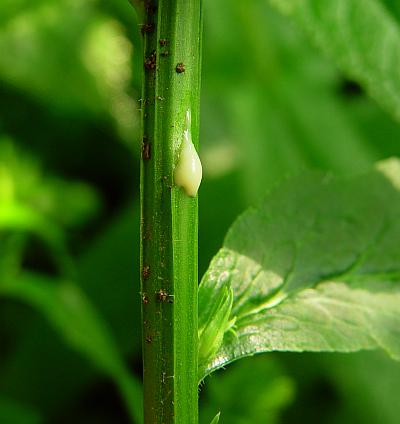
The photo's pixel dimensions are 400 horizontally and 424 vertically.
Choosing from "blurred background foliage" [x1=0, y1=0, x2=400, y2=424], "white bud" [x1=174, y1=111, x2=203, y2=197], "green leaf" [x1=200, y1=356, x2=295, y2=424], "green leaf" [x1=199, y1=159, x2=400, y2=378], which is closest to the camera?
Result: "white bud" [x1=174, y1=111, x2=203, y2=197]

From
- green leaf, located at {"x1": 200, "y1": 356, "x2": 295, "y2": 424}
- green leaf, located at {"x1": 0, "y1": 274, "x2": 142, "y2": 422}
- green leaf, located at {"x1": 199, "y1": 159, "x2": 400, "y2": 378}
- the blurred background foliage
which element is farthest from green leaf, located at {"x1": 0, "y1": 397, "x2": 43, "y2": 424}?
green leaf, located at {"x1": 199, "y1": 159, "x2": 400, "y2": 378}

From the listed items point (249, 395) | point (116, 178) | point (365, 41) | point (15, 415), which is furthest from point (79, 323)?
point (365, 41)

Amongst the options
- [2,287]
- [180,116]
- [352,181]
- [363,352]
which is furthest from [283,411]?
[180,116]

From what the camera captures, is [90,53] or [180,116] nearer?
[180,116]

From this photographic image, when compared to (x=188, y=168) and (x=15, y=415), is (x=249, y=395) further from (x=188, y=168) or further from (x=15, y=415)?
(x=188, y=168)

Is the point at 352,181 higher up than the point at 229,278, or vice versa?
the point at 352,181

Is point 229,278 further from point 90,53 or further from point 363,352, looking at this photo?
point 90,53

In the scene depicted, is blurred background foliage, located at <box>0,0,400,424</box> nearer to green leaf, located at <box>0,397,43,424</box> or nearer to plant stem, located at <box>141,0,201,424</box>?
green leaf, located at <box>0,397,43,424</box>
